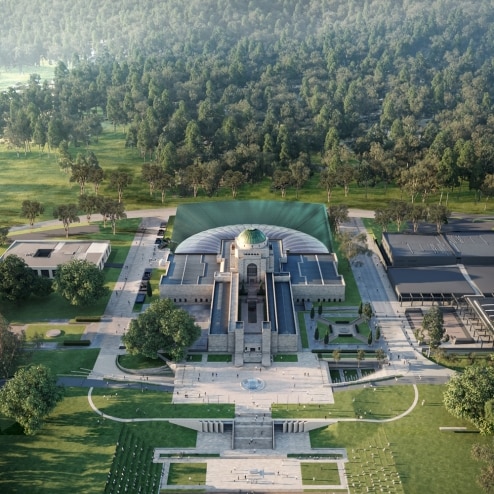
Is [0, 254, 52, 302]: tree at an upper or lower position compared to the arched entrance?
lower

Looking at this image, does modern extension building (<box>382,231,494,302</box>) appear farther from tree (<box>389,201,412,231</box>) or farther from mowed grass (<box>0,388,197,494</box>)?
mowed grass (<box>0,388,197,494</box>)

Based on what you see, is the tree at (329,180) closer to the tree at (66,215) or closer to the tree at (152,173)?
the tree at (152,173)

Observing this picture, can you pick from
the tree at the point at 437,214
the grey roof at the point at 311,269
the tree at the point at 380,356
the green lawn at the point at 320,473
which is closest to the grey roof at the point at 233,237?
the grey roof at the point at 311,269

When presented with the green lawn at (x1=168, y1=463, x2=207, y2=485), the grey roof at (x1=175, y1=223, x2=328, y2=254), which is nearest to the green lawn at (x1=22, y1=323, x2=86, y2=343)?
the grey roof at (x1=175, y1=223, x2=328, y2=254)

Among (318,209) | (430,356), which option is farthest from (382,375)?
(318,209)

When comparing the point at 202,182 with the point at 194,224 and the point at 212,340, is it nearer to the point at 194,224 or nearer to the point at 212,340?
the point at 194,224

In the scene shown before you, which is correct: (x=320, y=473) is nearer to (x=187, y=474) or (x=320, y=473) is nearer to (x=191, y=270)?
(x=187, y=474)

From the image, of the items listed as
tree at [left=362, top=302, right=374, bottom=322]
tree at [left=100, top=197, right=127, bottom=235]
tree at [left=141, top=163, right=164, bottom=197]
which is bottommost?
tree at [left=362, top=302, right=374, bottom=322]
